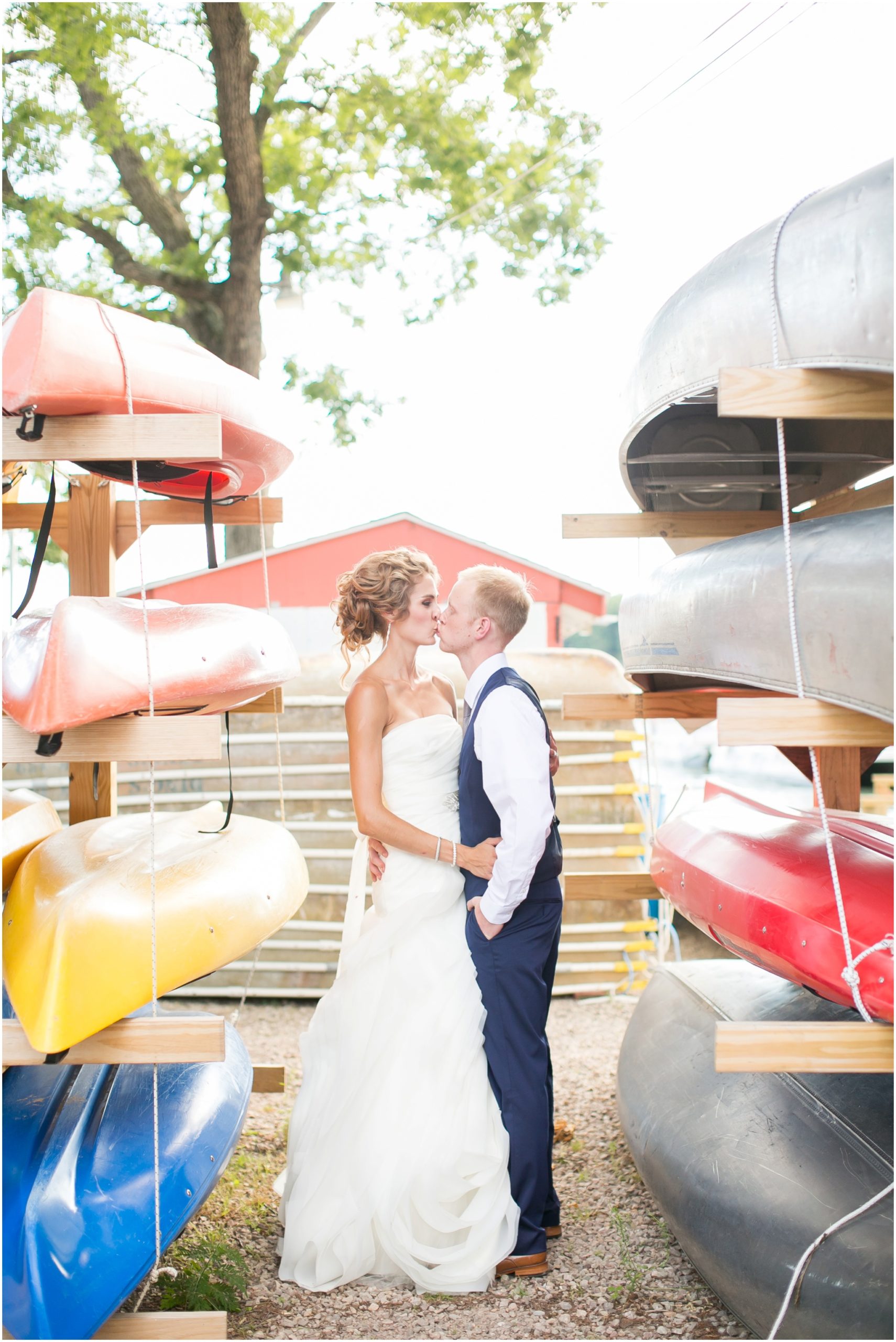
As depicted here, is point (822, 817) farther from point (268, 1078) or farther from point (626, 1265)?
point (268, 1078)

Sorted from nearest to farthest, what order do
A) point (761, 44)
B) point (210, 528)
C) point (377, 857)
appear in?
point (210, 528) → point (377, 857) → point (761, 44)

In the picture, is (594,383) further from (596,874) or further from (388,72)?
(596,874)

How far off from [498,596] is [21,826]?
5.58 feet

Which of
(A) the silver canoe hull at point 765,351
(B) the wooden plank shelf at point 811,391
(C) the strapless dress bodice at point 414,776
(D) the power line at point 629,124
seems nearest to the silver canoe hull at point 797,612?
(B) the wooden plank shelf at point 811,391

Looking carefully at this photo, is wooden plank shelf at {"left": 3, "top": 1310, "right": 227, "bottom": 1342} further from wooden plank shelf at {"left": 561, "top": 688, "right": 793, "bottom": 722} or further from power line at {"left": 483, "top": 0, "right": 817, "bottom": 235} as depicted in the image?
power line at {"left": 483, "top": 0, "right": 817, "bottom": 235}

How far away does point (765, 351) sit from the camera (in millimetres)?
2246

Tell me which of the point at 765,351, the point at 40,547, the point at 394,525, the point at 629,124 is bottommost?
the point at 40,547

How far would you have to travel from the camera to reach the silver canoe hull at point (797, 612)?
1955mm

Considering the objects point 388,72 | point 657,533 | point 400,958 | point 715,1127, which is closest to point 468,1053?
point 400,958

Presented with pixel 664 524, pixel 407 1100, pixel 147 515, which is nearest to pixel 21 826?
→ pixel 147 515

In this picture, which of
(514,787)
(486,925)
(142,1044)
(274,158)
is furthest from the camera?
(274,158)

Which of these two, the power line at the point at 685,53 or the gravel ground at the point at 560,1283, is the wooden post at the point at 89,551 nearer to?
the gravel ground at the point at 560,1283

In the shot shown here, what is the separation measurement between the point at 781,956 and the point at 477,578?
130 centimetres

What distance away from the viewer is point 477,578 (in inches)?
117
